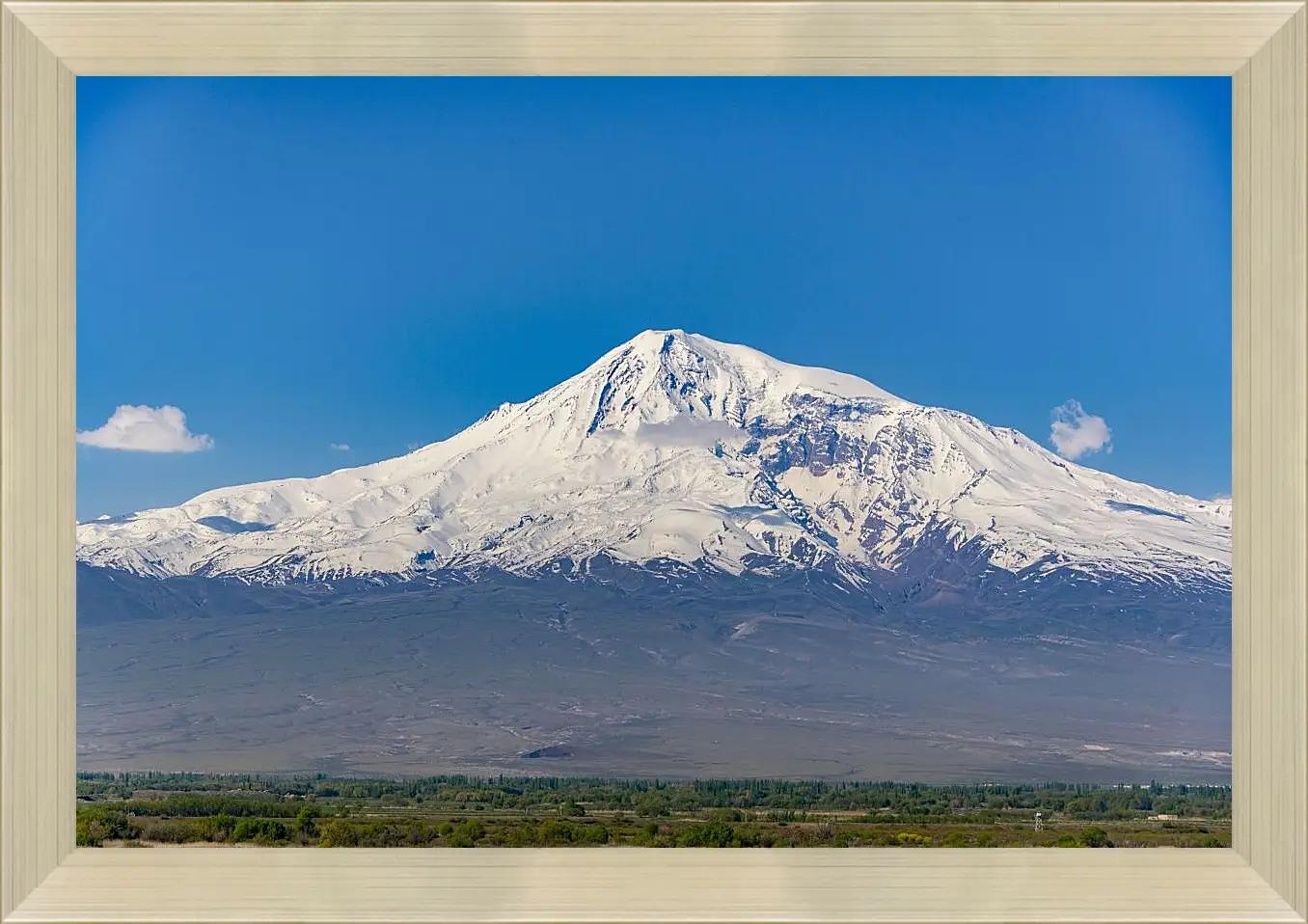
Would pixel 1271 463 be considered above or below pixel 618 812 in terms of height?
above

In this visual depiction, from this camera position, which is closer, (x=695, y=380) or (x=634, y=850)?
(x=634, y=850)

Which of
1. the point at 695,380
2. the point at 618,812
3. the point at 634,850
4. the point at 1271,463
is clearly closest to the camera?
the point at 1271,463

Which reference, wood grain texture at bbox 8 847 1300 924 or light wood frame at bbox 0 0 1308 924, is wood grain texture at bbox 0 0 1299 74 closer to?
light wood frame at bbox 0 0 1308 924

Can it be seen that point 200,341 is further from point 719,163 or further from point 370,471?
point 719,163

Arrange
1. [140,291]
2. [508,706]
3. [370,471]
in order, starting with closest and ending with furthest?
1. [140,291]
2. [370,471]
3. [508,706]

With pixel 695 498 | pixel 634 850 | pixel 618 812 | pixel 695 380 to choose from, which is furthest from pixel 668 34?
pixel 695 498

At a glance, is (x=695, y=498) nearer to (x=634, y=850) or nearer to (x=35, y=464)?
(x=634, y=850)

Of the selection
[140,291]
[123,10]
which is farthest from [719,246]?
[123,10]

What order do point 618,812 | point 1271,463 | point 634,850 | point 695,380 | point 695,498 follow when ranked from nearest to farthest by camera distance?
point 1271,463 → point 634,850 → point 618,812 → point 695,380 → point 695,498
